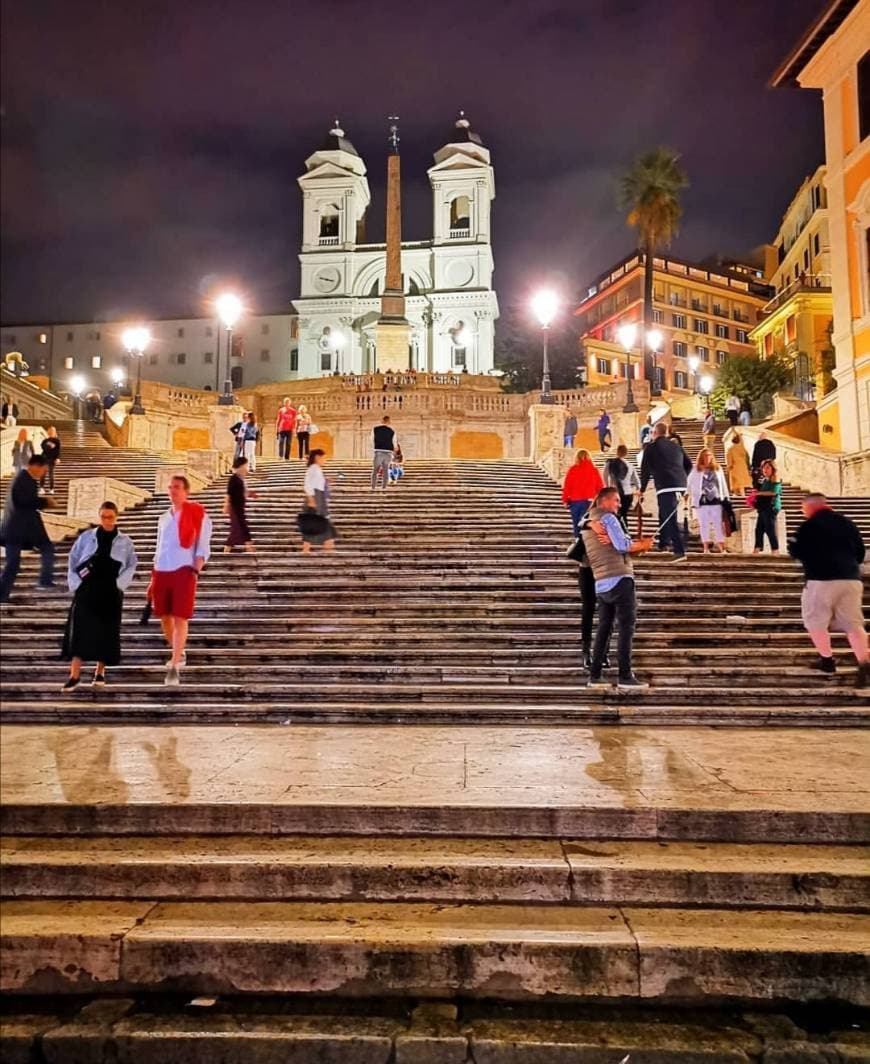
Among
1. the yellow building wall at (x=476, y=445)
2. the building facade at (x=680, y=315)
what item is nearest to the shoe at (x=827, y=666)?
the yellow building wall at (x=476, y=445)

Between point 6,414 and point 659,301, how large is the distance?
185ft

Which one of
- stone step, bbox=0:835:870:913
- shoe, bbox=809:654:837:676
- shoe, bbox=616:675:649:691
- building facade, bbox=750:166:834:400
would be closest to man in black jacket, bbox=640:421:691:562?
shoe, bbox=809:654:837:676

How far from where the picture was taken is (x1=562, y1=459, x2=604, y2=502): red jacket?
36.2ft

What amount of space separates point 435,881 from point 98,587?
436cm

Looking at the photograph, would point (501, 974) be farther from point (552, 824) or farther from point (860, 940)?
point (860, 940)

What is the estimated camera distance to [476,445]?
32.8 meters

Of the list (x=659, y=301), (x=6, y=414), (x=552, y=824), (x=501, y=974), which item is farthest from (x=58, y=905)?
(x=659, y=301)

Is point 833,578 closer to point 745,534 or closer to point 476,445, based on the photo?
point 745,534

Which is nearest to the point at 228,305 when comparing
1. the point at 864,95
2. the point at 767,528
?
the point at 767,528

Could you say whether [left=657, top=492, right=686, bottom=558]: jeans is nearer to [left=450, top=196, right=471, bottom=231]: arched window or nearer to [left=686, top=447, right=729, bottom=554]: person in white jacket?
[left=686, top=447, right=729, bottom=554]: person in white jacket

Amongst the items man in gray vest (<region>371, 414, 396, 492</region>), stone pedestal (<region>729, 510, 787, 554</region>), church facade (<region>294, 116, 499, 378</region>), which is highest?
church facade (<region>294, 116, 499, 378</region>)

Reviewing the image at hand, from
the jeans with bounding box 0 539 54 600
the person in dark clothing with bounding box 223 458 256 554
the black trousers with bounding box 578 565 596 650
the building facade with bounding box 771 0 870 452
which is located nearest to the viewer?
the black trousers with bounding box 578 565 596 650

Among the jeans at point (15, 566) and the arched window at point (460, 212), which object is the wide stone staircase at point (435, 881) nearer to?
the jeans at point (15, 566)

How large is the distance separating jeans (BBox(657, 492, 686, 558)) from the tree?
26425mm
